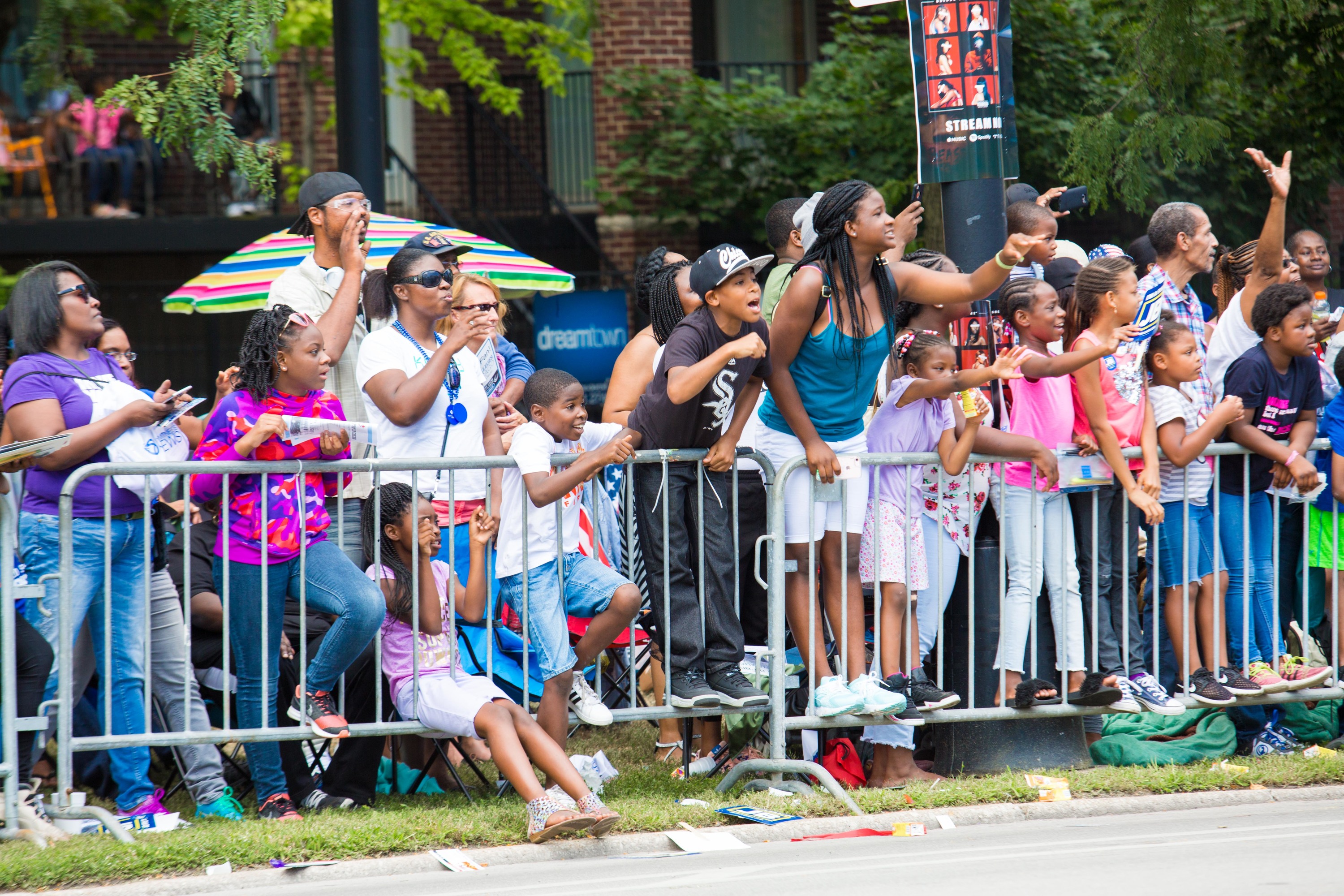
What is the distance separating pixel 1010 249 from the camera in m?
5.67

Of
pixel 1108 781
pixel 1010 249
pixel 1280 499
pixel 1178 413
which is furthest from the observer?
pixel 1280 499

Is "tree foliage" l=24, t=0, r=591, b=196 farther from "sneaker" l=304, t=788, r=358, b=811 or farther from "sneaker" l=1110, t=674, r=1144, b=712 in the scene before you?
"sneaker" l=1110, t=674, r=1144, b=712

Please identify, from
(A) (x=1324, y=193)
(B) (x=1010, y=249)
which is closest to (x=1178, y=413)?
(B) (x=1010, y=249)

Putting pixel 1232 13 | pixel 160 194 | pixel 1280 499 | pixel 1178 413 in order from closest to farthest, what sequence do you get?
pixel 1178 413 → pixel 1280 499 → pixel 1232 13 → pixel 160 194

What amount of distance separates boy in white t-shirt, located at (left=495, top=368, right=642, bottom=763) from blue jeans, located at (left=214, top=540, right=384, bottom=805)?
627 mm

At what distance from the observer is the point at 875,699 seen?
585 centimetres

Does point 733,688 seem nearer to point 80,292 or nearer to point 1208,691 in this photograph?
point 1208,691

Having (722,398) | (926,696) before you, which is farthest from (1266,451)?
(722,398)

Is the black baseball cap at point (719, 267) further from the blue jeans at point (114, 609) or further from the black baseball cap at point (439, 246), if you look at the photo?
the blue jeans at point (114, 609)

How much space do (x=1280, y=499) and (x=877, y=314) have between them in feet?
7.91

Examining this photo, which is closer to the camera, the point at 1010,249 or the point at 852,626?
the point at 1010,249

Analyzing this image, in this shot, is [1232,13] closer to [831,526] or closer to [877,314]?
[877,314]

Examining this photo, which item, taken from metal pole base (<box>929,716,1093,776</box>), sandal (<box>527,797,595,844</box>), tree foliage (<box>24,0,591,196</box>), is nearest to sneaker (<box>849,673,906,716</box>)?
metal pole base (<box>929,716,1093,776</box>)

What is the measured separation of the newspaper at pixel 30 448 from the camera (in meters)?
5.13
